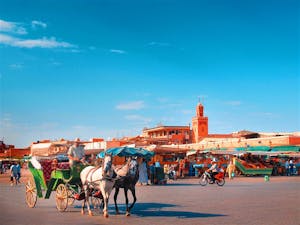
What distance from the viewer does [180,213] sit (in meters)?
11.2

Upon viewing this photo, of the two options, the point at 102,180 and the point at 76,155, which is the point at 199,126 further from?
the point at 102,180

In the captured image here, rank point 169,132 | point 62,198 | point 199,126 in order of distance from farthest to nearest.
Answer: point 169,132, point 199,126, point 62,198

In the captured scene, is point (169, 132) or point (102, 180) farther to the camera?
point (169, 132)

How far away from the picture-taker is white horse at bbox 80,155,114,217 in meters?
10.6

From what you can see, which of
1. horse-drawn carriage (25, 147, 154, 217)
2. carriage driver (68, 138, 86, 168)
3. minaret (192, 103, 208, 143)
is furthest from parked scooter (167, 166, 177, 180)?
minaret (192, 103, 208, 143)

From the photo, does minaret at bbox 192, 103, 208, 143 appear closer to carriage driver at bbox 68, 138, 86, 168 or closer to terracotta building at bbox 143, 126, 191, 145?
terracotta building at bbox 143, 126, 191, 145

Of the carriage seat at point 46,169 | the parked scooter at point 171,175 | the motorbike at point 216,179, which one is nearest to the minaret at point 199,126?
the parked scooter at point 171,175

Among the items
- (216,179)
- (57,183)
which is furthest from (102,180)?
(216,179)

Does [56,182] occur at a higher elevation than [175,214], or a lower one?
higher

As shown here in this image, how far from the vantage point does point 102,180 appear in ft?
34.9

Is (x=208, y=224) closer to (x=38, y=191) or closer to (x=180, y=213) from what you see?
(x=180, y=213)

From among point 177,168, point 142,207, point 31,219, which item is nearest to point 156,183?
point 177,168

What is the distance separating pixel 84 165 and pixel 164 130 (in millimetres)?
93411

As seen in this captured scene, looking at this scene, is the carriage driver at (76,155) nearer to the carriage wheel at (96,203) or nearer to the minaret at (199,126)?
the carriage wheel at (96,203)
